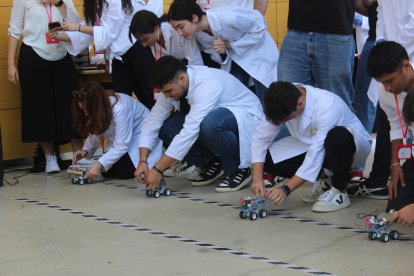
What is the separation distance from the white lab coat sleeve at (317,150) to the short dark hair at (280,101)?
192 mm

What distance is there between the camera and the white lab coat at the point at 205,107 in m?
3.84

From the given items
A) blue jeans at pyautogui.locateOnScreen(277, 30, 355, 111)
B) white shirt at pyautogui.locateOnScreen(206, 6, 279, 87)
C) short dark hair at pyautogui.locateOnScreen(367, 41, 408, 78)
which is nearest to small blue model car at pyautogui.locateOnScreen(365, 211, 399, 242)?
short dark hair at pyautogui.locateOnScreen(367, 41, 408, 78)

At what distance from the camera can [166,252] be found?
9.36ft

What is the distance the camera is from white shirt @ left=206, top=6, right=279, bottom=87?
4004 millimetres

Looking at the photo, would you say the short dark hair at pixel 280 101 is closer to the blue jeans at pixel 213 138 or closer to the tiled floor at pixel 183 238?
the tiled floor at pixel 183 238

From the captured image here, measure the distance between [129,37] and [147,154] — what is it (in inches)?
30.7

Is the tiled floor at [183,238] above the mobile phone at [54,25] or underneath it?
underneath

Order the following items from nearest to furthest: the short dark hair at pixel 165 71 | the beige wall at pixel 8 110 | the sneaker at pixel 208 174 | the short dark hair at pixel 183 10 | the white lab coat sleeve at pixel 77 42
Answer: the short dark hair at pixel 165 71, the short dark hair at pixel 183 10, the sneaker at pixel 208 174, the white lab coat sleeve at pixel 77 42, the beige wall at pixel 8 110

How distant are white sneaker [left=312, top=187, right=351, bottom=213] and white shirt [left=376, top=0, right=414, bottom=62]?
0.70 m

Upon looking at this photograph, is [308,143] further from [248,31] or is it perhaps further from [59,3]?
[59,3]

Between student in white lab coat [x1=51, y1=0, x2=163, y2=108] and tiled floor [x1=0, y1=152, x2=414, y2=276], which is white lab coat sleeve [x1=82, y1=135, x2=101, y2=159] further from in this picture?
tiled floor [x1=0, y1=152, x2=414, y2=276]

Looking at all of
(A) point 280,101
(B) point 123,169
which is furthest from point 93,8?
(A) point 280,101

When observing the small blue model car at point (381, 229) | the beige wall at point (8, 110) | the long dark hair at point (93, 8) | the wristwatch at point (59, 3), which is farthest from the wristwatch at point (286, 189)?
the beige wall at point (8, 110)

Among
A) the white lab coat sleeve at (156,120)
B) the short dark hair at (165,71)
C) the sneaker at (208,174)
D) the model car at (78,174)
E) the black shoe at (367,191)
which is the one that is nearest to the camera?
the black shoe at (367,191)
